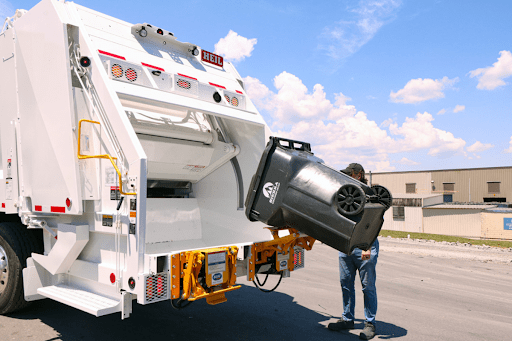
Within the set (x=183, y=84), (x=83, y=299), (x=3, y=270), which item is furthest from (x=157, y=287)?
(x=3, y=270)

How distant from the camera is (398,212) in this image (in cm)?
2683

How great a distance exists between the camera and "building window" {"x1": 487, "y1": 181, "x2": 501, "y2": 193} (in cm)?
3519

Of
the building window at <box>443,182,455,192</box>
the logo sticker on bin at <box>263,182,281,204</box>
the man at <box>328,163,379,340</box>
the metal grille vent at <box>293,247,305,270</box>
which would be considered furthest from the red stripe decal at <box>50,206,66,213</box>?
the building window at <box>443,182,455,192</box>

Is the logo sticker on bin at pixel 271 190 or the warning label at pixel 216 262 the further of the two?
the logo sticker on bin at pixel 271 190

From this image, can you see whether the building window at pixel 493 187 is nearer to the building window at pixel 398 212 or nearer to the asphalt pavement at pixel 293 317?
the building window at pixel 398 212

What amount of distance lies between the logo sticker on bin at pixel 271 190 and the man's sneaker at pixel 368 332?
174 cm

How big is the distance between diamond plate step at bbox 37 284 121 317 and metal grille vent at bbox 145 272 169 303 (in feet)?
1.18

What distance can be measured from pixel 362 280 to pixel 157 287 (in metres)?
2.23

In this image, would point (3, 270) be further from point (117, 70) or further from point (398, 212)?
point (398, 212)

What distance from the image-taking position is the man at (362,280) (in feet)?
13.1

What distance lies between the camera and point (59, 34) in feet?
11.2

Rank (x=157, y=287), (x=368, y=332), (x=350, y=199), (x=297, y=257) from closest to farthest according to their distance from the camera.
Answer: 1. (x=157, y=287)
2. (x=350, y=199)
3. (x=368, y=332)
4. (x=297, y=257)

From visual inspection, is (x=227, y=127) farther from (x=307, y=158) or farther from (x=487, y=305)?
(x=487, y=305)

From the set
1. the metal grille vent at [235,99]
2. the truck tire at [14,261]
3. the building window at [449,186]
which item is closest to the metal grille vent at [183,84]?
the metal grille vent at [235,99]
